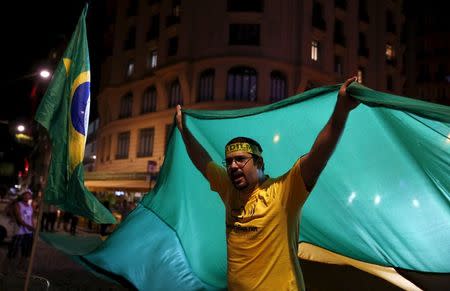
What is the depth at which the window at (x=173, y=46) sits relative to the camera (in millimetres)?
29172

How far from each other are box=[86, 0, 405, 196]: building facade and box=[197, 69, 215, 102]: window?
0.22ft

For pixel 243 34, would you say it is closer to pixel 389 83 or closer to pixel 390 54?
pixel 389 83

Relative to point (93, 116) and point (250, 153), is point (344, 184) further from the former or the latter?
point (93, 116)

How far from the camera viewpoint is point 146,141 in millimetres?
30359

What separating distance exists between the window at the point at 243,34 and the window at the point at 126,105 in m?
10.6

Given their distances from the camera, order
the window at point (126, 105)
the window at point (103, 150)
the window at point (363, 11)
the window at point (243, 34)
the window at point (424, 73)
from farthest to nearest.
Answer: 1. the window at point (424, 73)
2. the window at point (103, 150)
3. the window at point (126, 105)
4. the window at point (363, 11)
5. the window at point (243, 34)

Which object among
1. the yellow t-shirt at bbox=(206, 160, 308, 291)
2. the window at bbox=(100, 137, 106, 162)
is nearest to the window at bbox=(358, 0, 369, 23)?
the window at bbox=(100, 137, 106, 162)

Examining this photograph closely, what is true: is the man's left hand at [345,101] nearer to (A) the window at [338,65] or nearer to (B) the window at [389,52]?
(A) the window at [338,65]

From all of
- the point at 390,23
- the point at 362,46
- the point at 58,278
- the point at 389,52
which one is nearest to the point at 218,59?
the point at 362,46

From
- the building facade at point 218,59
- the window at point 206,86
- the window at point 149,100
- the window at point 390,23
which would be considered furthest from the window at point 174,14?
the window at point 390,23

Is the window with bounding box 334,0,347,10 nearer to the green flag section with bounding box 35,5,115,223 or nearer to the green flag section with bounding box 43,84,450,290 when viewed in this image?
the green flag section with bounding box 35,5,115,223

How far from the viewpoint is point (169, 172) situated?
5660mm

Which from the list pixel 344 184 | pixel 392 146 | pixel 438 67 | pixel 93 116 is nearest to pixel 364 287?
pixel 344 184

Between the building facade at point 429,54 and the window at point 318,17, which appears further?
the building facade at point 429,54
